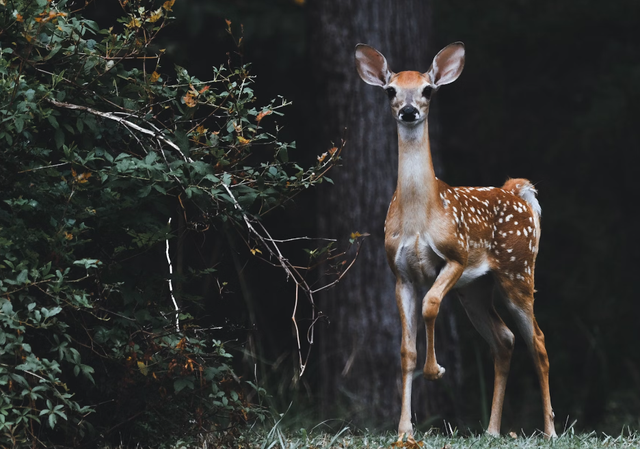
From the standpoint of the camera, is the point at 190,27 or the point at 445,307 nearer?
the point at 445,307

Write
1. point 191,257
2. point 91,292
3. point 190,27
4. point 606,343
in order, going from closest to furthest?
point 91,292, point 191,257, point 190,27, point 606,343

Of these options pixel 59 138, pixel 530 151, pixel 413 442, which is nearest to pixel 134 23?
pixel 59 138

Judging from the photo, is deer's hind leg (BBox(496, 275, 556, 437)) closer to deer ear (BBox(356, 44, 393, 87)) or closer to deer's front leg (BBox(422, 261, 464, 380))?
deer's front leg (BBox(422, 261, 464, 380))

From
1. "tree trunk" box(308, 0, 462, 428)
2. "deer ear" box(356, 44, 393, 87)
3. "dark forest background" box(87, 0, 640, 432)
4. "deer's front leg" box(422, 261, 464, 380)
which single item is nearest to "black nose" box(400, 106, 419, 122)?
"deer ear" box(356, 44, 393, 87)

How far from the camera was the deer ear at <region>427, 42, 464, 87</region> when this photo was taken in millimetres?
5512

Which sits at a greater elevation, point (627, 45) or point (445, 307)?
point (627, 45)

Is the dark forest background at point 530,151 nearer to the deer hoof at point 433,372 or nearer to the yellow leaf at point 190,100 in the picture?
the deer hoof at point 433,372

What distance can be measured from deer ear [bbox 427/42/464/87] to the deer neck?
0.30 metres

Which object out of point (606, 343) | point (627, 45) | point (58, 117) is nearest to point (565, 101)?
point (627, 45)

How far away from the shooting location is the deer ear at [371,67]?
553 cm

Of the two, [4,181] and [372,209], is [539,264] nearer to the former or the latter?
[372,209]

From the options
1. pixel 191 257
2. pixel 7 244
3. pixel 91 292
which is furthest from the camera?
pixel 191 257

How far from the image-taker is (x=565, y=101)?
12047mm

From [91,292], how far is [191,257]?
861 mm
